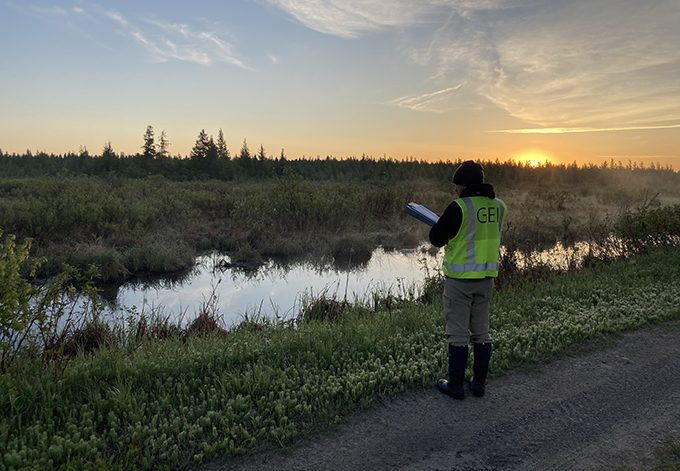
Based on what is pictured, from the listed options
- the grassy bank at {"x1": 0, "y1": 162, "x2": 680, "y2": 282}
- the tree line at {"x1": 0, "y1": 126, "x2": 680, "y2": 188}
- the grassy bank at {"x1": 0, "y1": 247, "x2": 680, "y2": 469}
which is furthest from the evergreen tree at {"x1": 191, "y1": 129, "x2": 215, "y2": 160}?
the grassy bank at {"x1": 0, "y1": 247, "x2": 680, "y2": 469}

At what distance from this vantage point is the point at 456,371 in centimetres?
523

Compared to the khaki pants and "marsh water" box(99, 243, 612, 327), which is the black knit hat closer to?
the khaki pants

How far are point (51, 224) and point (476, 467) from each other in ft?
58.1

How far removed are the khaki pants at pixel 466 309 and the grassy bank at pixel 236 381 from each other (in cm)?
76

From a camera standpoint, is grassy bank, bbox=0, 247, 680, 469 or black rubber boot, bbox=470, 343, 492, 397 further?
black rubber boot, bbox=470, 343, 492, 397

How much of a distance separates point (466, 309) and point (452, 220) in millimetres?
945

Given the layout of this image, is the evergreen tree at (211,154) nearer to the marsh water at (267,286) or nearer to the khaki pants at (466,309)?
the marsh water at (267,286)

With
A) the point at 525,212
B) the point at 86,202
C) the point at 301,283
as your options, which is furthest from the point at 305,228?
the point at 525,212

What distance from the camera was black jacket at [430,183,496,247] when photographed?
4961 mm

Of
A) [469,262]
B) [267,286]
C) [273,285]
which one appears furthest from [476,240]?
[273,285]

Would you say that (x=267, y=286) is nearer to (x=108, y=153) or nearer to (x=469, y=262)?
(x=469, y=262)

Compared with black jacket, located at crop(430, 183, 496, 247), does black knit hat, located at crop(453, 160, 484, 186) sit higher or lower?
higher

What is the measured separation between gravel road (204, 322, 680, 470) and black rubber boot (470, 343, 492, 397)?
0.15 metres

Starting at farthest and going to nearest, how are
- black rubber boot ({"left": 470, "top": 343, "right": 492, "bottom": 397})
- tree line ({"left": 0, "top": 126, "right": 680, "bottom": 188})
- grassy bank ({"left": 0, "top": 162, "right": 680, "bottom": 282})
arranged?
tree line ({"left": 0, "top": 126, "right": 680, "bottom": 188}) → grassy bank ({"left": 0, "top": 162, "right": 680, "bottom": 282}) → black rubber boot ({"left": 470, "top": 343, "right": 492, "bottom": 397})
